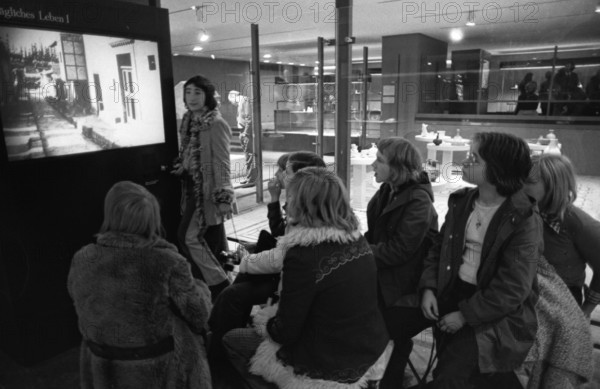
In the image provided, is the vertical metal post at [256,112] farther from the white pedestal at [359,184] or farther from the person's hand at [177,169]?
the person's hand at [177,169]

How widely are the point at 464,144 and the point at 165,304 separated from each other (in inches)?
88.8

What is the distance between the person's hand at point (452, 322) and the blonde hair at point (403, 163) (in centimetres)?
63

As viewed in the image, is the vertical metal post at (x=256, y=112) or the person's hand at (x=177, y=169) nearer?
the person's hand at (x=177, y=169)

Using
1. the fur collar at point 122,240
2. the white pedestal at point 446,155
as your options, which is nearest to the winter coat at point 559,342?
the white pedestal at point 446,155

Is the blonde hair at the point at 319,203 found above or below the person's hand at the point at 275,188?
above

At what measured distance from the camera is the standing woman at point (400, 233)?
1963mm

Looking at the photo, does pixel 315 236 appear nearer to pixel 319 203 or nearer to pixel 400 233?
pixel 319 203

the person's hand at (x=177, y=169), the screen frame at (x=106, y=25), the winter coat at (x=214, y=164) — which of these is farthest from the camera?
the person's hand at (x=177, y=169)

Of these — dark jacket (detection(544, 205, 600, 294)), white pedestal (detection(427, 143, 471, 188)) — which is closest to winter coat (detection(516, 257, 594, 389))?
dark jacket (detection(544, 205, 600, 294))

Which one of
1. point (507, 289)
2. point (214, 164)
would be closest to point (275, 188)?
point (214, 164)

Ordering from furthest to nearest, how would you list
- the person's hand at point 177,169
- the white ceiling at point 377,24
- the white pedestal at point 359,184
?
the white pedestal at point 359,184 < the person's hand at point 177,169 < the white ceiling at point 377,24

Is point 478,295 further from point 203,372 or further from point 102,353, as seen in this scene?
point 102,353

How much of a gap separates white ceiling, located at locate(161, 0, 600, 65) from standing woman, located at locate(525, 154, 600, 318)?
1.20 meters

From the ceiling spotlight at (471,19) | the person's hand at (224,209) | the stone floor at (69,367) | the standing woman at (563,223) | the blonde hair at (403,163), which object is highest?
the ceiling spotlight at (471,19)
